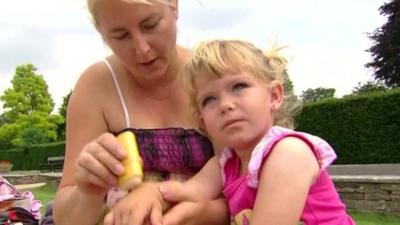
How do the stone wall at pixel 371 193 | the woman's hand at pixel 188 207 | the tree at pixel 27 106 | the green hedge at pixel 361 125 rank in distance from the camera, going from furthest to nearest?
the tree at pixel 27 106 → the green hedge at pixel 361 125 → the stone wall at pixel 371 193 → the woman's hand at pixel 188 207

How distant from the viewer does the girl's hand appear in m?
1.68

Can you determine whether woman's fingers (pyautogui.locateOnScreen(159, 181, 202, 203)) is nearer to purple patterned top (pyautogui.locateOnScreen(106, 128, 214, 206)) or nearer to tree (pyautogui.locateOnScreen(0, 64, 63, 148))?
purple patterned top (pyautogui.locateOnScreen(106, 128, 214, 206))

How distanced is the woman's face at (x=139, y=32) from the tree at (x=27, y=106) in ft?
175

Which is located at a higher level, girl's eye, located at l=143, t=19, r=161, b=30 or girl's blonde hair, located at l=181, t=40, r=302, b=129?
girl's eye, located at l=143, t=19, r=161, b=30

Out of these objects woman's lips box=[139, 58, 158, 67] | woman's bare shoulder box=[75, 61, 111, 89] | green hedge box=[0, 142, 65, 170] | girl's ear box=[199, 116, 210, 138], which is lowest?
green hedge box=[0, 142, 65, 170]

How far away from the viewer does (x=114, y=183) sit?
5.27 ft

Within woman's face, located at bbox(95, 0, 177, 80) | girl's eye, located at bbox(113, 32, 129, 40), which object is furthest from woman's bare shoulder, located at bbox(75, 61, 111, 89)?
girl's eye, located at bbox(113, 32, 129, 40)

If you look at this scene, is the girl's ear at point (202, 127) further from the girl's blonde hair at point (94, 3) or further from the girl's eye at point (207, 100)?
the girl's blonde hair at point (94, 3)

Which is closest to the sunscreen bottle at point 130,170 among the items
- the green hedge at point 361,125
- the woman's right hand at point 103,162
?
the woman's right hand at point 103,162

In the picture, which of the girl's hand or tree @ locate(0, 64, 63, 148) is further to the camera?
tree @ locate(0, 64, 63, 148)

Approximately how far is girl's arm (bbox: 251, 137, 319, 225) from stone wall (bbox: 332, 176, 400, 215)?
7.76m

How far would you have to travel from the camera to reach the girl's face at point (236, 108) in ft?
6.17

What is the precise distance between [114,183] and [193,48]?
71 centimetres

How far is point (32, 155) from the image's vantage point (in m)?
39.5
